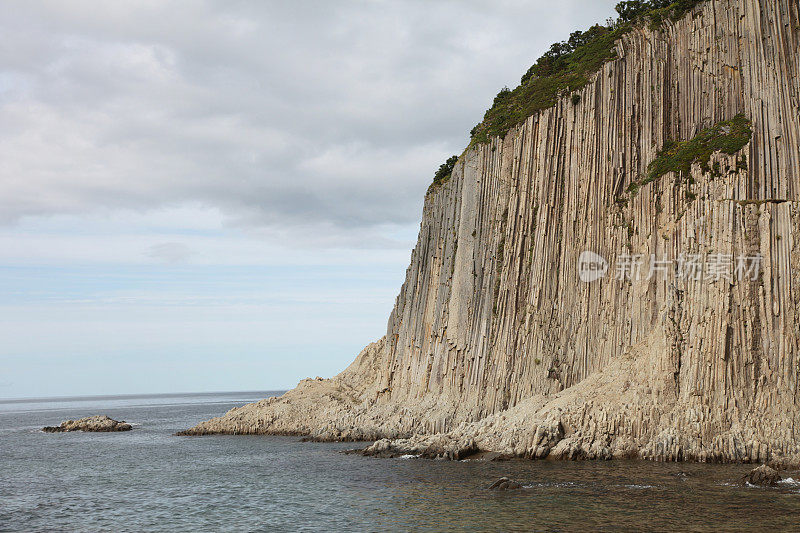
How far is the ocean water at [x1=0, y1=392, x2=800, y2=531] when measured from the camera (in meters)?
27.5

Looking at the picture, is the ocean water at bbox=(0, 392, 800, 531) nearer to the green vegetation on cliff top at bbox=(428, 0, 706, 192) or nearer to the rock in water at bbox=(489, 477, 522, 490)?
the rock in water at bbox=(489, 477, 522, 490)

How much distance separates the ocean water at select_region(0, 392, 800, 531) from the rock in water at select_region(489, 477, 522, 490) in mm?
727

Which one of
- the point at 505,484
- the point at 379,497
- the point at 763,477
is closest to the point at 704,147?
the point at 763,477

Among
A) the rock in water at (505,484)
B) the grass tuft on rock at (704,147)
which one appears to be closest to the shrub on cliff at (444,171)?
the grass tuft on rock at (704,147)

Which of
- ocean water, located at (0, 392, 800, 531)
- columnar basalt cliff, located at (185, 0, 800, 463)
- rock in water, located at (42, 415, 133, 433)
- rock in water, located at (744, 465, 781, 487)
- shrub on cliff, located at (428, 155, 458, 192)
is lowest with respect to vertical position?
Answer: rock in water, located at (42, 415, 133, 433)

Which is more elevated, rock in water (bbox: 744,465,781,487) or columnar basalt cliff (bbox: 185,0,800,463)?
columnar basalt cliff (bbox: 185,0,800,463)

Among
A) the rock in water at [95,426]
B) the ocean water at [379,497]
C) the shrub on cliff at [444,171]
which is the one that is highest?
the shrub on cliff at [444,171]

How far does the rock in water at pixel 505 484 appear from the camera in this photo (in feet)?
112

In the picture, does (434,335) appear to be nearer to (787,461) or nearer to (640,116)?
(640,116)

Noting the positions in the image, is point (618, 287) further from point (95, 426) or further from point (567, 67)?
point (95, 426)

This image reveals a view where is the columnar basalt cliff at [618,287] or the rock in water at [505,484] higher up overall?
the columnar basalt cliff at [618,287]

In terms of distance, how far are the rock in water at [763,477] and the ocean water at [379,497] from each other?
0.58 metres

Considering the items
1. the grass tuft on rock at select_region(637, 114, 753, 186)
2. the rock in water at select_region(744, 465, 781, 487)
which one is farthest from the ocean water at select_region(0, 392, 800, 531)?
the grass tuft on rock at select_region(637, 114, 753, 186)

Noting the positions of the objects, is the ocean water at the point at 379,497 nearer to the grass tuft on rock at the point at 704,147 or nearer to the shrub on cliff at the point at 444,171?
the grass tuft on rock at the point at 704,147
